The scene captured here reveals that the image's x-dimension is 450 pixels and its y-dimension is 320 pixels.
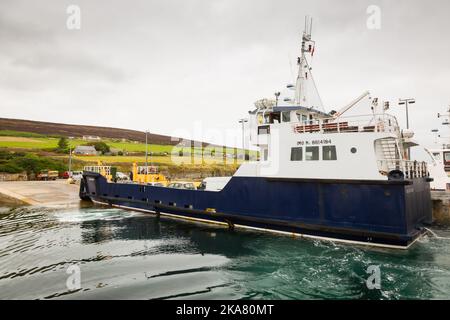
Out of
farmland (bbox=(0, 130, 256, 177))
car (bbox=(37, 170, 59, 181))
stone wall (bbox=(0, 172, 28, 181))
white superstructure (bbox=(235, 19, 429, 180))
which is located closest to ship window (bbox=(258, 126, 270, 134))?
white superstructure (bbox=(235, 19, 429, 180))

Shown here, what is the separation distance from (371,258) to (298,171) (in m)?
4.00

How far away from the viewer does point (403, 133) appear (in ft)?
43.1

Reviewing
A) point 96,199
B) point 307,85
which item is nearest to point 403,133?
point 307,85

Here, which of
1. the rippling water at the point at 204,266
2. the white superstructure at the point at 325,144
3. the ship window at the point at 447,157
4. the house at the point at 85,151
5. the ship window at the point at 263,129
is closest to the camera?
the rippling water at the point at 204,266

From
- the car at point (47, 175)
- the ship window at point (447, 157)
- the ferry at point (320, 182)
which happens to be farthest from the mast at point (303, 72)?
the car at point (47, 175)

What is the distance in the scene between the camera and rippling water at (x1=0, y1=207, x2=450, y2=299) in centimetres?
689

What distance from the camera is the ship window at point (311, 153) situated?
11492 mm

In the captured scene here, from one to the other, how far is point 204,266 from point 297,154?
5.92 meters

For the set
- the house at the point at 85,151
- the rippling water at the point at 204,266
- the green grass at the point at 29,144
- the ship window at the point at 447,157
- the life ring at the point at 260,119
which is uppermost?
the green grass at the point at 29,144

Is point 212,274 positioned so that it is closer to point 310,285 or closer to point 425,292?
point 310,285

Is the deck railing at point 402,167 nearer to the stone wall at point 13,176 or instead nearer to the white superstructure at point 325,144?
the white superstructure at point 325,144

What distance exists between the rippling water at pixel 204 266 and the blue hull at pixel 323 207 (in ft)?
1.99

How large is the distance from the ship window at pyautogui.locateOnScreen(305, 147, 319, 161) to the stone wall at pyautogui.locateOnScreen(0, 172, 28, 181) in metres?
42.9

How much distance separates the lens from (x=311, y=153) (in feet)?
38.0
